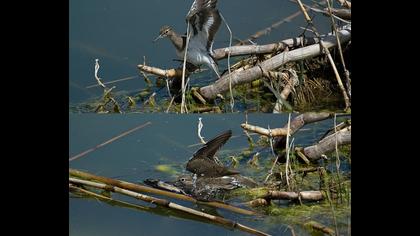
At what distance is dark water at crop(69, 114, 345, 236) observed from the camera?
2.06 metres

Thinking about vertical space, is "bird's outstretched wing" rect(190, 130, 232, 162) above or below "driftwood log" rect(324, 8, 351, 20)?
below

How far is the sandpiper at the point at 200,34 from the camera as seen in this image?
205 cm

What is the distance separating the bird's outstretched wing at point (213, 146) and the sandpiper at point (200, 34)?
21 cm

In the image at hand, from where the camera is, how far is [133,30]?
2.07 m

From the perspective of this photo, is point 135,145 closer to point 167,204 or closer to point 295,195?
point 167,204

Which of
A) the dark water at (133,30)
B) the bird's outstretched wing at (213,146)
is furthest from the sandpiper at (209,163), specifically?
the dark water at (133,30)

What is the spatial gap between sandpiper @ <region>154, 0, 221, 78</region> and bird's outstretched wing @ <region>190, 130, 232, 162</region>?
0.69 feet

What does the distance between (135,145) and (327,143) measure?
2.20 ft

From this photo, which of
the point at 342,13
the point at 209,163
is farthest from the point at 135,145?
the point at 342,13

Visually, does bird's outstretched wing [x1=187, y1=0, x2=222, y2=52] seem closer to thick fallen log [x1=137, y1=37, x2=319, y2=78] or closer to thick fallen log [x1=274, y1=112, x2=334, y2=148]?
thick fallen log [x1=137, y1=37, x2=319, y2=78]

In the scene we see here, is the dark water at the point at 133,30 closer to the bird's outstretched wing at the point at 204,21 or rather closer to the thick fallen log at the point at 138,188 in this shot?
the bird's outstretched wing at the point at 204,21

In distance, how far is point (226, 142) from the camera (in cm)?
207

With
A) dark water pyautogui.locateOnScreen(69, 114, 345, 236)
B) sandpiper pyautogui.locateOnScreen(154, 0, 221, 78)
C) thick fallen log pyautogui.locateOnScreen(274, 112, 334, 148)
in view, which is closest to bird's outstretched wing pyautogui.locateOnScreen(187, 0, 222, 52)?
sandpiper pyautogui.locateOnScreen(154, 0, 221, 78)
